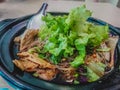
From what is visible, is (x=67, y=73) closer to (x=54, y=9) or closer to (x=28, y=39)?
(x=28, y=39)

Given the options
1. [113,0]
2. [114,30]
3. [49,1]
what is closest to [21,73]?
[114,30]

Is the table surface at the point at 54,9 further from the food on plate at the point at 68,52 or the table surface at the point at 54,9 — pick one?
the food on plate at the point at 68,52

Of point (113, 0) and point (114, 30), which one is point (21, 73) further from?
point (113, 0)

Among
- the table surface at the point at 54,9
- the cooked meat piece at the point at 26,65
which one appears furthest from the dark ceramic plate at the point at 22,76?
the table surface at the point at 54,9

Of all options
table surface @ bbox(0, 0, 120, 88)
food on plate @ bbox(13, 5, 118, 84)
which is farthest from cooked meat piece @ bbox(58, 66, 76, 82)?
table surface @ bbox(0, 0, 120, 88)

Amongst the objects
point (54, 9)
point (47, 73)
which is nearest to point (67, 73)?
point (47, 73)
